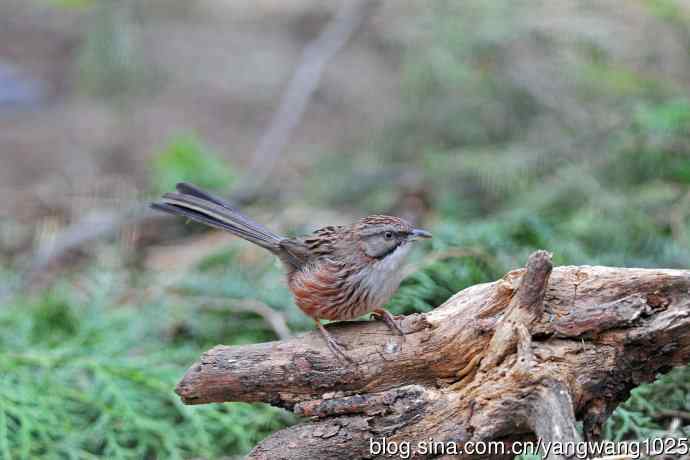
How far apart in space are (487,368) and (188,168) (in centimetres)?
509

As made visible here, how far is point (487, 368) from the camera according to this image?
2963 mm

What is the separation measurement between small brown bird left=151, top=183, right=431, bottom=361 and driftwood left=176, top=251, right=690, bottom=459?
1.38 feet

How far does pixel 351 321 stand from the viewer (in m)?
3.59

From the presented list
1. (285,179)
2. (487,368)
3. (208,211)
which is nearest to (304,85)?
(285,179)

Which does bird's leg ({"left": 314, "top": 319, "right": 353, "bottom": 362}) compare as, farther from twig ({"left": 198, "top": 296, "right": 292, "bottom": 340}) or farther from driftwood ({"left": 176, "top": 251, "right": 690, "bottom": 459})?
twig ({"left": 198, "top": 296, "right": 292, "bottom": 340})

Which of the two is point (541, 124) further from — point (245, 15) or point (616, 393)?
point (245, 15)

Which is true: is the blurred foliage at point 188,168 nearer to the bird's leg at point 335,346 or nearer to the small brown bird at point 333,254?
the small brown bird at point 333,254

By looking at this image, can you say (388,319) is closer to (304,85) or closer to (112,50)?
(112,50)

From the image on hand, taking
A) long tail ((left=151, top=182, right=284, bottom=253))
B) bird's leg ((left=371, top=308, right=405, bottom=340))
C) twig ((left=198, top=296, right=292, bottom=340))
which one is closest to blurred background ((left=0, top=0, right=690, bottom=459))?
twig ((left=198, top=296, right=292, bottom=340))

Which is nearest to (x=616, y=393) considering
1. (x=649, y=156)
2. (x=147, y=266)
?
(x=649, y=156)

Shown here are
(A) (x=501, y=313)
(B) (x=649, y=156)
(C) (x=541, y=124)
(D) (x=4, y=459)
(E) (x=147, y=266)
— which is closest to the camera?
(A) (x=501, y=313)

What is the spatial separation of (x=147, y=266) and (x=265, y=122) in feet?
15.9

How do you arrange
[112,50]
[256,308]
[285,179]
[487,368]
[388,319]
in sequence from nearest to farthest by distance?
1. [487,368]
2. [388,319]
3. [256,308]
4. [112,50]
5. [285,179]

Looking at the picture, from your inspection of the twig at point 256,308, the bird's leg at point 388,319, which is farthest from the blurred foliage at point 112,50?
the bird's leg at point 388,319
